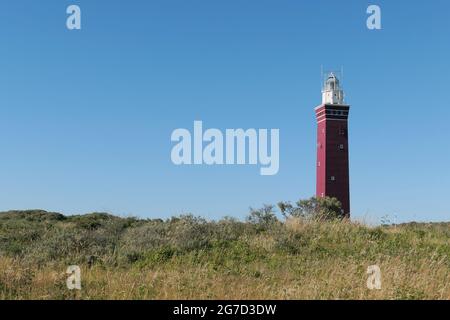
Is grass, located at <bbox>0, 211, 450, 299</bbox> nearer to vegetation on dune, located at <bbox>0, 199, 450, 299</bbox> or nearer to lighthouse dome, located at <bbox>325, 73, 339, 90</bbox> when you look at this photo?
vegetation on dune, located at <bbox>0, 199, 450, 299</bbox>

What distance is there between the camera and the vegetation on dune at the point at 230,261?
8.15 meters

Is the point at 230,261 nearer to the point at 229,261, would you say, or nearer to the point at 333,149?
the point at 229,261

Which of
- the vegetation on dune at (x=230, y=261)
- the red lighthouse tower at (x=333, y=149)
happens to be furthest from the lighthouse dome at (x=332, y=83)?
the vegetation on dune at (x=230, y=261)

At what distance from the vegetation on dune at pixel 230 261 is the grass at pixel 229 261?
1.1 inches

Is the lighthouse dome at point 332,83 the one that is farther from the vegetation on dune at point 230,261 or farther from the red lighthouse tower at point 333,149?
the vegetation on dune at point 230,261

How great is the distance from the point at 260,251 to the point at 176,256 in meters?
2.16

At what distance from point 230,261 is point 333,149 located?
4473 cm

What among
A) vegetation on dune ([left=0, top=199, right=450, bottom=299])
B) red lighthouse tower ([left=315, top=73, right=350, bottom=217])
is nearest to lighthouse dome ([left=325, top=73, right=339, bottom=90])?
red lighthouse tower ([left=315, top=73, right=350, bottom=217])

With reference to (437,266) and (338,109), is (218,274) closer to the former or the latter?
(437,266)

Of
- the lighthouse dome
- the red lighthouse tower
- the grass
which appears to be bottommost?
the grass

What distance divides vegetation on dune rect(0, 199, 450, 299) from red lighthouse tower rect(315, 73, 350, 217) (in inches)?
1418

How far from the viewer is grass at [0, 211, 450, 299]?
8.14 metres

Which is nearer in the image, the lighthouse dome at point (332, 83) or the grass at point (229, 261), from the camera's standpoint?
the grass at point (229, 261)

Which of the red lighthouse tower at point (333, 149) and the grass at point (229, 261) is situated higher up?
the red lighthouse tower at point (333, 149)
